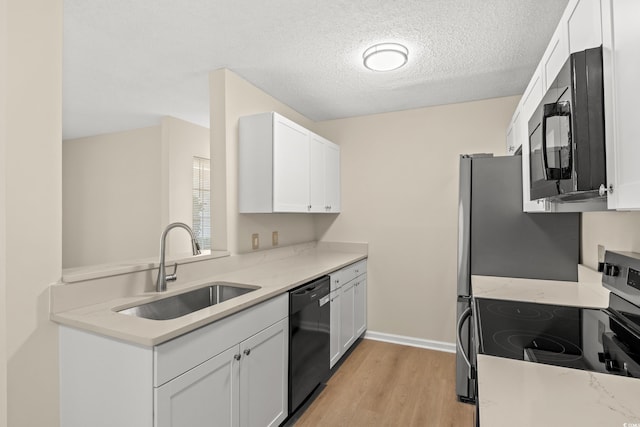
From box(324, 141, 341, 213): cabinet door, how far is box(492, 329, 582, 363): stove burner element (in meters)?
2.31

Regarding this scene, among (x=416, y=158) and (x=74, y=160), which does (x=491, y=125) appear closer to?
(x=416, y=158)

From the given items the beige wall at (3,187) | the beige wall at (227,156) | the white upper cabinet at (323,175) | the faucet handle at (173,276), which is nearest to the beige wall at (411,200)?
the white upper cabinet at (323,175)

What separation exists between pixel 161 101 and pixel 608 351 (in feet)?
12.1

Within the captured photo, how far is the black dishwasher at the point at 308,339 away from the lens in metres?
2.01

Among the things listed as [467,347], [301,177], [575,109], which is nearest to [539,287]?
[467,347]

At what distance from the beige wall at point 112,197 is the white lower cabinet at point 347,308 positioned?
2.36m

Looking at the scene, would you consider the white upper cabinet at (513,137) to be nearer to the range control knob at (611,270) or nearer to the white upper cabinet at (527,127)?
the white upper cabinet at (527,127)

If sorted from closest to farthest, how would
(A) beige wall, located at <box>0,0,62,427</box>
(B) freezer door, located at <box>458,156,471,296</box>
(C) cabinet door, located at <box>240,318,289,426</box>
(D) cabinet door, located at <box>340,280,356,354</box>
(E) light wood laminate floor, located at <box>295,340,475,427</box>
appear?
(A) beige wall, located at <box>0,0,62,427</box>
(C) cabinet door, located at <box>240,318,289,426</box>
(E) light wood laminate floor, located at <box>295,340,475,427</box>
(B) freezer door, located at <box>458,156,471,296</box>
(D) cabinet door, located at <box>340,280,356,354</box>

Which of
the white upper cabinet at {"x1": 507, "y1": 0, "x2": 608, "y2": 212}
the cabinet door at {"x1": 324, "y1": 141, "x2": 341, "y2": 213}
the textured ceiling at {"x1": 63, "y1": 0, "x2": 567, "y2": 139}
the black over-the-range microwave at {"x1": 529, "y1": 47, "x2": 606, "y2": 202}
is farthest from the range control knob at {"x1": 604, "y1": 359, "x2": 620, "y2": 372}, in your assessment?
the cabinet door at {"x1": 324, "y1": 141, "x2": 341, "y2": 213}

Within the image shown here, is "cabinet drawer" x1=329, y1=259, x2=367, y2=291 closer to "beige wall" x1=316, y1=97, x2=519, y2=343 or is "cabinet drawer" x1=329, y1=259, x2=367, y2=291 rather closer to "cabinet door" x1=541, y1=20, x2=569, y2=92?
"beige wall" x1=316, y1=97, x2=519, y2=343

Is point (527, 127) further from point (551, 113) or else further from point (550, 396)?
point (550, 396)

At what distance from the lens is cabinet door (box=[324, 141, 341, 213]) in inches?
133

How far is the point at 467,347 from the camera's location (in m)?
Result: 2.09

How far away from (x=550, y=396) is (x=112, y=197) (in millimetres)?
5015
